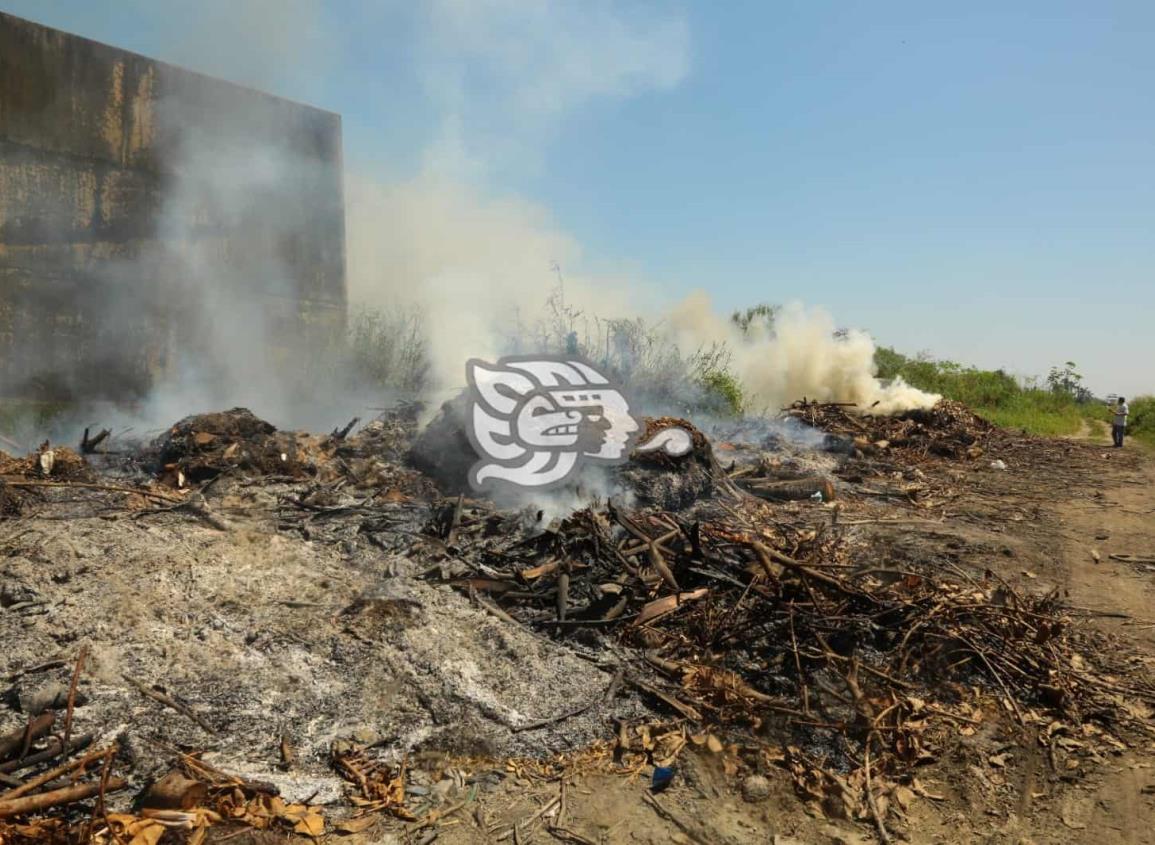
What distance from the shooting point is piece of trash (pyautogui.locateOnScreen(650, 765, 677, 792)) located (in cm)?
378

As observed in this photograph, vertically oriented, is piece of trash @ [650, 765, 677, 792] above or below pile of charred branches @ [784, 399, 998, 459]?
below

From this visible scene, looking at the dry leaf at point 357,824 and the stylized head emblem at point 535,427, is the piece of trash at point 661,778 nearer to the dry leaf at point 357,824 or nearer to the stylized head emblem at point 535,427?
the dry leaf at point 357,824

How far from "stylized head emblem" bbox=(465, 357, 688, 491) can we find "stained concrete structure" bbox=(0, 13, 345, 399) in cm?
506

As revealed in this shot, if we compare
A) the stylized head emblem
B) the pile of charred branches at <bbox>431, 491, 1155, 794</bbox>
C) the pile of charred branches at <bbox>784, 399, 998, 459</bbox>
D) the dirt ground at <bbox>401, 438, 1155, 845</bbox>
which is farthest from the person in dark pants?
the dirt ground at <bbox>401, 438, 1155, 845</bbox>

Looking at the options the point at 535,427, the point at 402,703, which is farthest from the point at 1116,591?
the point at 402,703

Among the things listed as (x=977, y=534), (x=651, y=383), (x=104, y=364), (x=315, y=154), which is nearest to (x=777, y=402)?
(x=651, y=383)

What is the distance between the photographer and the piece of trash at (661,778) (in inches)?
149

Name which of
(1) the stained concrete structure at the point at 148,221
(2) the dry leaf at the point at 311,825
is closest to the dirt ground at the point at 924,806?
(2) the dry leaf at the point at 311,825

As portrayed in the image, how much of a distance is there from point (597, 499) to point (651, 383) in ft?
25.1

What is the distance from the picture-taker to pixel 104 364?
1050 cm

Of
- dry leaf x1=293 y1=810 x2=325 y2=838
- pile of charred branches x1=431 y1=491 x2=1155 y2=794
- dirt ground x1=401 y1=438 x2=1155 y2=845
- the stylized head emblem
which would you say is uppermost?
the stylized head emblem

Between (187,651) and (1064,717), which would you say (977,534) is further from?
(187,651)

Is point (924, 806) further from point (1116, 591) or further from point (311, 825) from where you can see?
point (1116, 591)

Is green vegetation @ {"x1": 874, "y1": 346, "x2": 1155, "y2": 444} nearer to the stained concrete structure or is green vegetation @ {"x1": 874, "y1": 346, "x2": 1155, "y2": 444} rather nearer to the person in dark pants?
the person in dark pants
